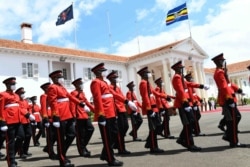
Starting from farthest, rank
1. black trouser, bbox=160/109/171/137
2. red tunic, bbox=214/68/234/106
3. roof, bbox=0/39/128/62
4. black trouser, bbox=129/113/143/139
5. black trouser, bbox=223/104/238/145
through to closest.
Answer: roof, bbox=0/39/128/62 < black trouser, bbox=129/113/143/139 < black trouser, bbox=160/109/171/137 < red tunic, bbox=214/68/234/106 < black trouser, bbox=223/104/238/145

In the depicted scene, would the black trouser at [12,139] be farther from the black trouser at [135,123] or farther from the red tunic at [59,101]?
the black trouser at [135,123]

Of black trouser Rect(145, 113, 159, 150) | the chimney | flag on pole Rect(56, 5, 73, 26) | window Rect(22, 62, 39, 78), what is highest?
flag on pole Rect(56, 5, 73, 26)

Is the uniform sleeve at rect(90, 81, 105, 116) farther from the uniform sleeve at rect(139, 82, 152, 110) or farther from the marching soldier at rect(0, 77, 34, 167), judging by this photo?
the marching soldier at rect(0, 77, 34, 167)

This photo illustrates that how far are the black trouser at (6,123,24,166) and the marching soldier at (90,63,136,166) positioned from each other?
206 cm

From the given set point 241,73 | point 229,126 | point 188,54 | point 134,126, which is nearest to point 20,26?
point 188,54

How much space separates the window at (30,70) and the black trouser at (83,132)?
19.5 m

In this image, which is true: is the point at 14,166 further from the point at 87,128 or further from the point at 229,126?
the point at 229,126

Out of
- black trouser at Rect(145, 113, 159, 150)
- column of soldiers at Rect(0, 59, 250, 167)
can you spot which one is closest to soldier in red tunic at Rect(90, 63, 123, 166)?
column of soldiers at Rect(0, 59, 250, 167)

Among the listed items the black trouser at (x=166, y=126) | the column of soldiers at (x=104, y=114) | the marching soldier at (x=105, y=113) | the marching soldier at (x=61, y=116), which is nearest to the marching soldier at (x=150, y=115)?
the column of soldiers at (x=104, y=114)

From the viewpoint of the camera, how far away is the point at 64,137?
22.4 ft

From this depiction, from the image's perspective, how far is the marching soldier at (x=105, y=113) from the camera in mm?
6242

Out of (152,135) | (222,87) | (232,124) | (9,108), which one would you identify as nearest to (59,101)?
(9,108)

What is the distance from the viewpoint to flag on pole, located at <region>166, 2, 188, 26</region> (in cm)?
3591

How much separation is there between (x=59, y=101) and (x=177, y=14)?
3131 cm
